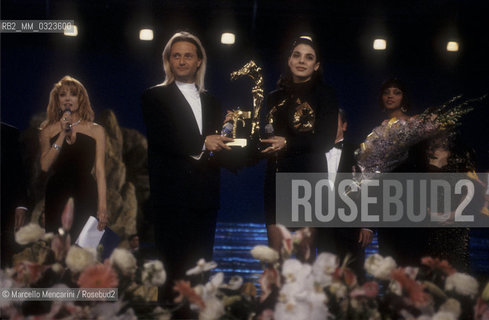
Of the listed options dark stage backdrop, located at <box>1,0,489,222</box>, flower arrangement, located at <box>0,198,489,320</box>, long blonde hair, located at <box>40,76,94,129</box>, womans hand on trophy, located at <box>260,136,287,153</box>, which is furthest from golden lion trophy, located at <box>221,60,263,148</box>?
dark stage backdrop, located at <box>1,0,489,222</box>

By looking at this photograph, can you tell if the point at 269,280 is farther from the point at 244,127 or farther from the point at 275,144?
the point at 244,127

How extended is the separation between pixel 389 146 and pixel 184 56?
4.18ft

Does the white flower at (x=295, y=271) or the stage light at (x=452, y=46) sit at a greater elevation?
the stage light at (x=452, y=46)

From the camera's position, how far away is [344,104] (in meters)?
5.03

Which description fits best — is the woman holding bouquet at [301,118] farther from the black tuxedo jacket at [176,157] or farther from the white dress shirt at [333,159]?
the white dress shirt at [333,159]

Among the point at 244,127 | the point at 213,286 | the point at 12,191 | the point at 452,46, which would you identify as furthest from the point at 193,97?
the point at 452,46

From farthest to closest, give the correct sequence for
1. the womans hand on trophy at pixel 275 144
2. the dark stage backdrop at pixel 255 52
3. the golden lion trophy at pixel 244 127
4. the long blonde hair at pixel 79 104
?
the dark stage backdrop at pixel 255 52 < the long blonde hair at pixel 79 104 < the golden lion trophy at pixel 244 127 < the womans hand on trophy at pixel 275 144

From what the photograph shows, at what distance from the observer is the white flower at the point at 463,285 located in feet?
4.77

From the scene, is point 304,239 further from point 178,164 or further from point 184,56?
point 184,56

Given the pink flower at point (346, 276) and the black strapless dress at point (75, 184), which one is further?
the black strapless dress at point (75, 184)

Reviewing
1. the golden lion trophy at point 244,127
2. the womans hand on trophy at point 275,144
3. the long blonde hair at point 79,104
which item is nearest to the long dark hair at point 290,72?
the golden lion trophy at point 244,127

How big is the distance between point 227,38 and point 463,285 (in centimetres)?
358

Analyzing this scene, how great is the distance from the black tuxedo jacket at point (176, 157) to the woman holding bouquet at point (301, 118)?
32 cm

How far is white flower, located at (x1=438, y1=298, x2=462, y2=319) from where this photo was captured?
1.44 metres
